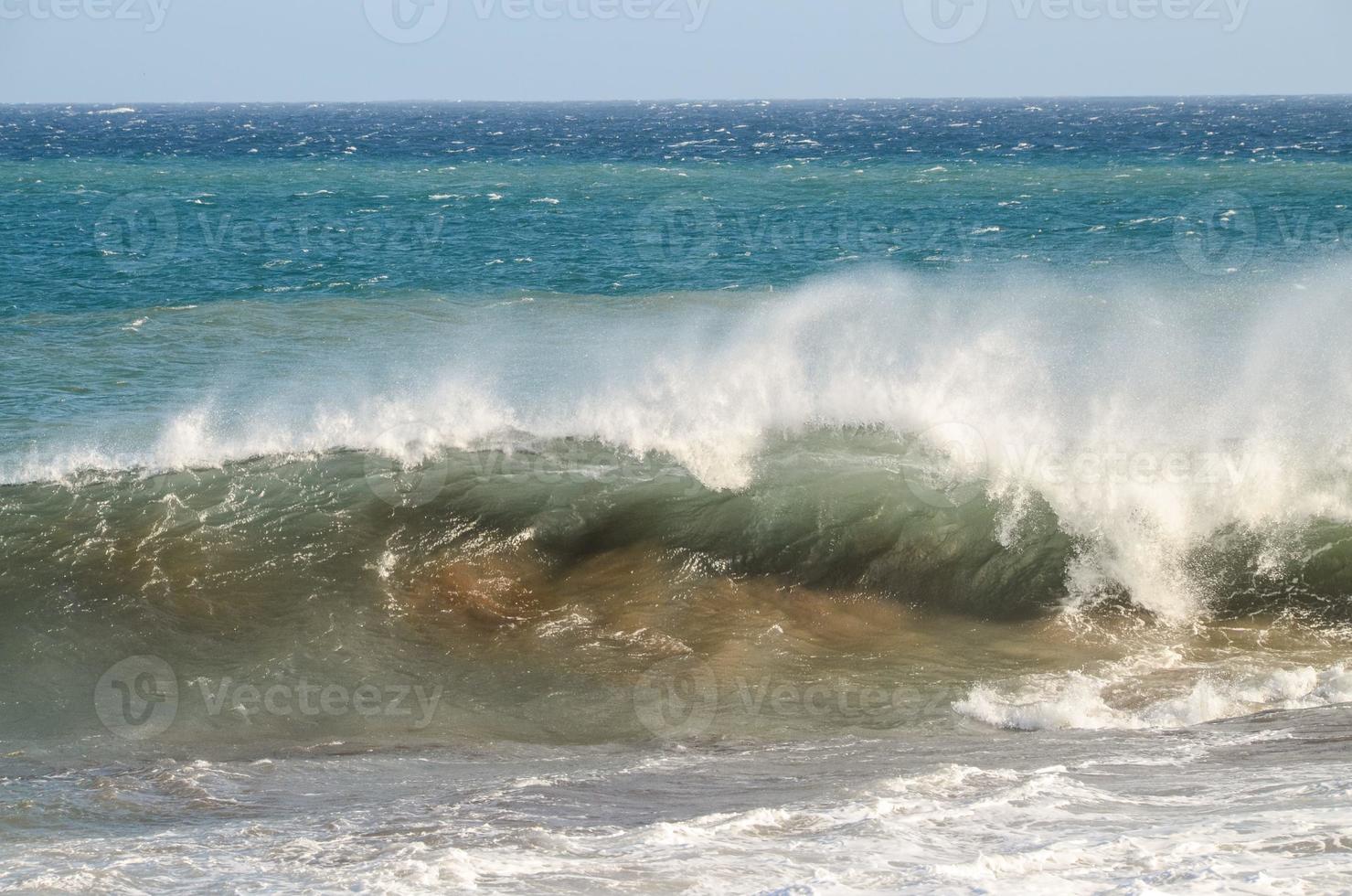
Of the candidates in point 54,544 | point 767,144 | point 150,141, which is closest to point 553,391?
point 54,544

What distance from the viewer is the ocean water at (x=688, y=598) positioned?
542cm

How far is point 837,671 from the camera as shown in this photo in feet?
27.5

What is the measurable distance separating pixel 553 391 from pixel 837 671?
8151 mm

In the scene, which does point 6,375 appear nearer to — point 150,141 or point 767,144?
point 767,144
